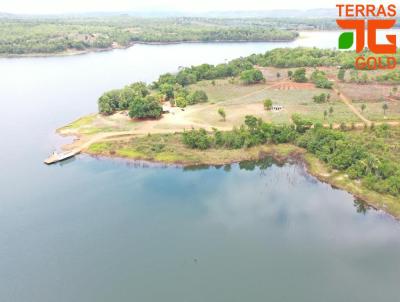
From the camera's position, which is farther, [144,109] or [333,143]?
[144,109]

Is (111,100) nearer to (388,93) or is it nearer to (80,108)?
(80,108)

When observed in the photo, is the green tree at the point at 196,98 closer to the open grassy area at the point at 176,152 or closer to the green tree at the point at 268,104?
the green tree at the point at 268,104

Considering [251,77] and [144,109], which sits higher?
[251,77]

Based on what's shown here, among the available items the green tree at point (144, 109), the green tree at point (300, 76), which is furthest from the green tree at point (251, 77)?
the green tree at point (144, 109)

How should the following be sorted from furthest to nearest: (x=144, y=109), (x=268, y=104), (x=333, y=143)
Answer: (x=268, y=104) → (x=144, y=109) → (x=333, y=143)

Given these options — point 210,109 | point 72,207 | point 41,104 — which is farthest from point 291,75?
point 72,207

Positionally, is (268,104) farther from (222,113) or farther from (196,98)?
(196,98)

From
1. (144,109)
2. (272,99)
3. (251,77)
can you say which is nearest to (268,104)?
(272,99)

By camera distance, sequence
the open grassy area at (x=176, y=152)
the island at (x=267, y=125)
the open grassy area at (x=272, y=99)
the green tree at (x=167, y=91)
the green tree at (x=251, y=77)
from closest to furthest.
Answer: the island at (x=267, y=125) < the open grassy area at (x=176, y=152) < the open grassy area at (x=272, y=99) < the green tree at (x=167, y=91) < the green tree at (x=251, y=77)

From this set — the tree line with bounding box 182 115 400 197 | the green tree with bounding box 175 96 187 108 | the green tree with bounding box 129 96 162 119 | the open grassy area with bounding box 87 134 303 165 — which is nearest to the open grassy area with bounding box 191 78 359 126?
the green tree with bounding box 175 96 187 108
